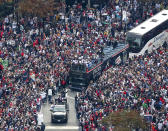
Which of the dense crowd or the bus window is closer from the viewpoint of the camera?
the dense crowd

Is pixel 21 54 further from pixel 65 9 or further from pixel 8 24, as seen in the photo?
pixel 65 9

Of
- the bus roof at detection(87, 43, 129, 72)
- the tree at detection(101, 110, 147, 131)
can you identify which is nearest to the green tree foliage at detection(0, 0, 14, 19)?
the bus roof at detection(87, 43, 129, 72)

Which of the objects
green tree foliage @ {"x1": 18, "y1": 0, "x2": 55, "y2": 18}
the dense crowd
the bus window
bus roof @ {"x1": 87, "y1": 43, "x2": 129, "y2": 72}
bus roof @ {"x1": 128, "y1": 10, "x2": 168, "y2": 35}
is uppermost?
green tree foliage @ {"x1": 18, "y1": 0, "x2": 55, "y2": 18}

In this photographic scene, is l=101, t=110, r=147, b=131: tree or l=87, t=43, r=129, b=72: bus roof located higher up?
l=87, t=43, r=129, b=72: bus roof

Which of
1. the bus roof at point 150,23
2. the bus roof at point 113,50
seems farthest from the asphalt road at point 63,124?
the bus roof at point 150,23

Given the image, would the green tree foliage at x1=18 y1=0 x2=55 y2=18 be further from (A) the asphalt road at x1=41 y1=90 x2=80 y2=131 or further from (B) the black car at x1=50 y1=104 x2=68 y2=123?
(B) the black car at x1=50 y1=104 x2=68 y2=123

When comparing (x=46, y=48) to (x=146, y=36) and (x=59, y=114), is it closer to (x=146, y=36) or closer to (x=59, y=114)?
(x=146, y=36)
